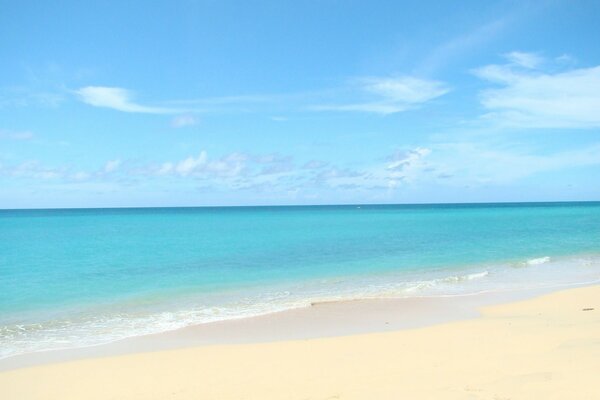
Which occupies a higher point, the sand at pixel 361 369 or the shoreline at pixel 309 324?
the sand at pixel 361 369

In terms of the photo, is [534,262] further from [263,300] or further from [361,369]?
[361,369]

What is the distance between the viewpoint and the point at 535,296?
13672 mm

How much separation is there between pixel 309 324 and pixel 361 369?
145 inches

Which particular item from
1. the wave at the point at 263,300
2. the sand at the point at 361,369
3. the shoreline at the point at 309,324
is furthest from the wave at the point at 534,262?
the sand at the point at 361,369

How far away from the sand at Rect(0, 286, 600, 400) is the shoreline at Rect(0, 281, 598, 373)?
45cm

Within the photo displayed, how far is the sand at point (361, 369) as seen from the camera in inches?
247

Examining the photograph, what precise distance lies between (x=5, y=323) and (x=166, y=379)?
6.63 m

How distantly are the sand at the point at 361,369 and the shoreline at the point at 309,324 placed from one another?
0.45 metres

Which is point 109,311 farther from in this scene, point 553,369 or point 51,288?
point 553,369

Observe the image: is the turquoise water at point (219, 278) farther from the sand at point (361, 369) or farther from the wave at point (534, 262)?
the sand at point (361, 369)

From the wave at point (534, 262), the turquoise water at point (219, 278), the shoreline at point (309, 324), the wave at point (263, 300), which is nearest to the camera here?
the shoreline at point (309, 324)

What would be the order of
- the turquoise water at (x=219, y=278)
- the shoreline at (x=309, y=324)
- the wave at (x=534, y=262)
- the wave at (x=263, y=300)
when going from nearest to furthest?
the shoreline at (x=309, y=324), the wave at (x=263, y=300), the turquoise water at (x=219, y=278), the wave at (x=534, y=262)

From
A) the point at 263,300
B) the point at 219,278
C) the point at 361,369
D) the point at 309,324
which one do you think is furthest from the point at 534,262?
the point at 361,369

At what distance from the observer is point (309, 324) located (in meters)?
10.8
